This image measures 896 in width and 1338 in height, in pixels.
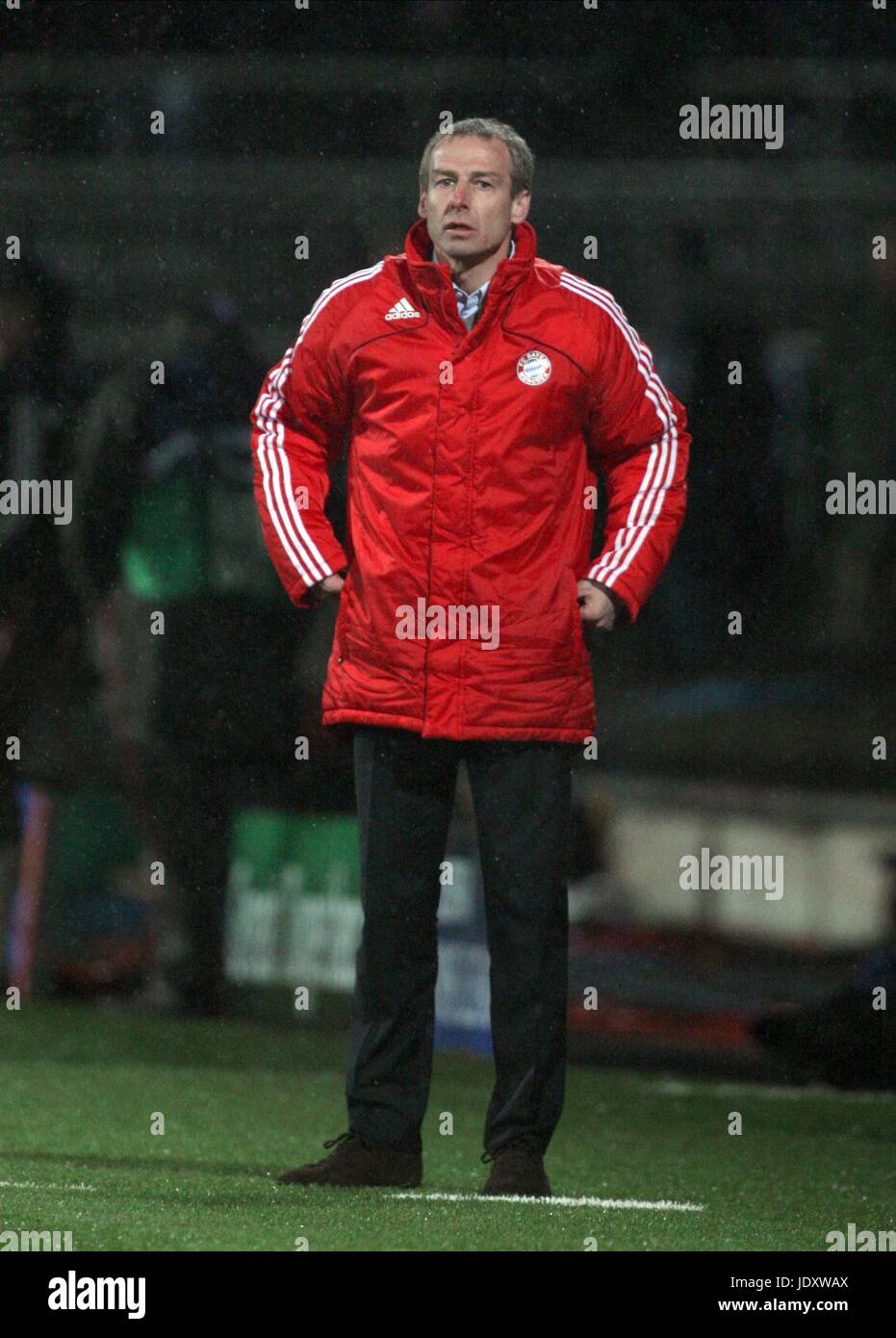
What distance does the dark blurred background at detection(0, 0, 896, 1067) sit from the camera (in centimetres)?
580

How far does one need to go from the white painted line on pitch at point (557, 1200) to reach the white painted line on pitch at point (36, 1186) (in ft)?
1.38

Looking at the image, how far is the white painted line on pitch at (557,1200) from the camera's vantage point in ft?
Result: 11.7

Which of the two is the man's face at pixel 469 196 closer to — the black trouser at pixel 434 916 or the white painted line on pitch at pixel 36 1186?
the black trouser at pixel 434 916

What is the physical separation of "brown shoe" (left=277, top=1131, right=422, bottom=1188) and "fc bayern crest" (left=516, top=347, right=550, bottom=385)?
1.10 m

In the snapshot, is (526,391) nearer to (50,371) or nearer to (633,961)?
(50,371)

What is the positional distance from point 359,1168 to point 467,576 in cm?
85

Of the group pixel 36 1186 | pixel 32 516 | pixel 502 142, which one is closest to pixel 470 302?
pixel 502 142

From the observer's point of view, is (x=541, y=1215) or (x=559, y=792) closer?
(x=541, y=1215)

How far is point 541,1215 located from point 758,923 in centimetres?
300

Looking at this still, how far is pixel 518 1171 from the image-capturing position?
365 cm

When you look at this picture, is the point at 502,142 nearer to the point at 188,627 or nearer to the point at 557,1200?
the point at 557,1200

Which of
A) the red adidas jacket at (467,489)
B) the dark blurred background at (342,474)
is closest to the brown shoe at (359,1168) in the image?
the red adidas jacket at (467,489)
